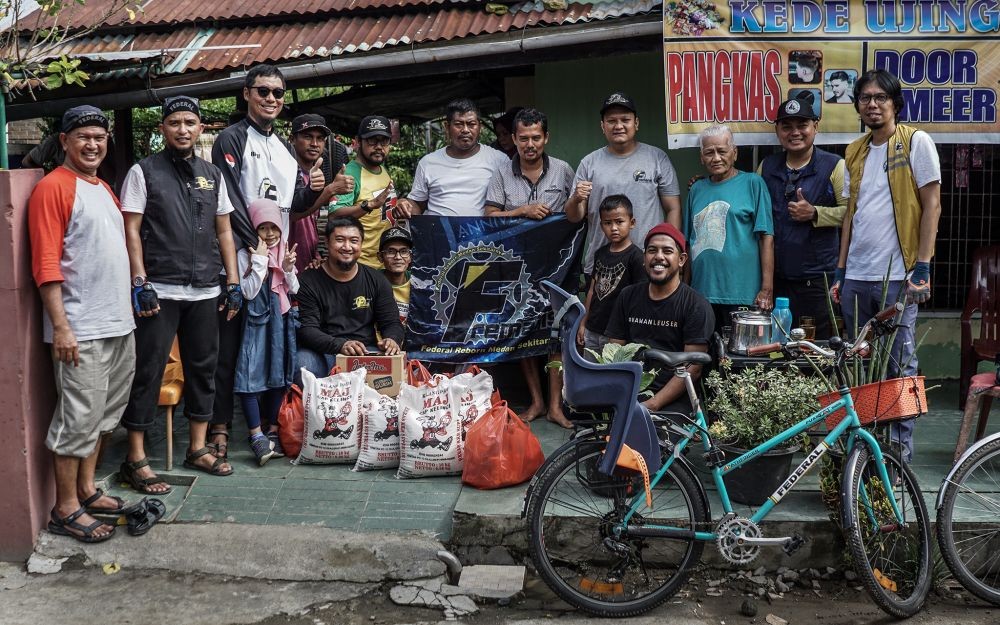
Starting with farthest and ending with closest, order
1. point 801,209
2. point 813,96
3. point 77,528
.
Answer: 1. point 813,96
2. point 801,209
3. point 77,528

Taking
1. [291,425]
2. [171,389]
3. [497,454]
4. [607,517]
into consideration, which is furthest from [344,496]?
[607,517]

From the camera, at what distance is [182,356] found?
5566mm

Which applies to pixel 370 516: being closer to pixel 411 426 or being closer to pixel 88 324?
pixel 411 426

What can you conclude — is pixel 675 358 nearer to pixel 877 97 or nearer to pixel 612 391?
pixel 612 391

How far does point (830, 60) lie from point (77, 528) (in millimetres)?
5458

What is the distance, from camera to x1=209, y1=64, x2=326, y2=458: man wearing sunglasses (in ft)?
18.9

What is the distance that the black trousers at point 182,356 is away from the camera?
531 cm

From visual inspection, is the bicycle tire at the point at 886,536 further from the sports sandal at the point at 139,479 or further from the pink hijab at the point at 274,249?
the sports sandal at the point at 139,479

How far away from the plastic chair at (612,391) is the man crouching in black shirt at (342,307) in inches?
83.9

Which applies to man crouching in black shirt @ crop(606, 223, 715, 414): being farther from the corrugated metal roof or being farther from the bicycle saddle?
the corrugated metal roof

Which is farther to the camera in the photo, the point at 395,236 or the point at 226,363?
the point at 395,236

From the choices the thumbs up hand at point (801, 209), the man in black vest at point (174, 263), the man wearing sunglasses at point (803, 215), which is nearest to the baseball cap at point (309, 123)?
the man in black vest at point (174, 263)

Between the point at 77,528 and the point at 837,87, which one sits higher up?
the point at 837,87

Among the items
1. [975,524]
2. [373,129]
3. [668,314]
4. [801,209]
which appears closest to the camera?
[975,524]
